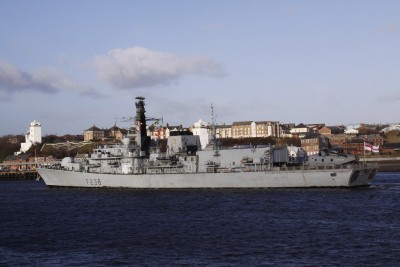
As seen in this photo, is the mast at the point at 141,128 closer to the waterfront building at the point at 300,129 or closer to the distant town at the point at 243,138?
the distant town at the point at 243,138

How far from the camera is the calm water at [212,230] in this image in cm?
2211

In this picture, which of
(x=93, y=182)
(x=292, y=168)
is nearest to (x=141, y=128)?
(x=93, y=182)

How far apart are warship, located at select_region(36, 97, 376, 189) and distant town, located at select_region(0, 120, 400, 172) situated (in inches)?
2482

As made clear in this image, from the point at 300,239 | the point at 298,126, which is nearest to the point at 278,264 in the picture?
the point at 300,239

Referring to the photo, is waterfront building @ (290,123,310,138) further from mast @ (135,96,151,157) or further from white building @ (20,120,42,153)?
mast @ (135,96,151,157)

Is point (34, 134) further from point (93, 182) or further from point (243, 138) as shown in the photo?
point (93, 182)

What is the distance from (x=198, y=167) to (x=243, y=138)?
98.3 metres

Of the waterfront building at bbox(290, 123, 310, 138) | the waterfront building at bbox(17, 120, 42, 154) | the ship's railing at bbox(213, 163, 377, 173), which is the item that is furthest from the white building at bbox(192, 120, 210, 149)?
the waterfront building at bbox(17, 120, 42, 154)

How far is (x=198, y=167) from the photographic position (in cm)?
5203

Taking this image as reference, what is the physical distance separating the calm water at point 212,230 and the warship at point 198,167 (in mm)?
1716

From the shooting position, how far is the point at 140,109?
5934cm

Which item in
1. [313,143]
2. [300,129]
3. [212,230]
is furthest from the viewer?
[300,129]

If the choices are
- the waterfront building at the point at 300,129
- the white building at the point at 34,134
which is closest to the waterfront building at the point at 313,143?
the waterfront building at the point at 300,129

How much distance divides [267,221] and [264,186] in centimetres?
1760
